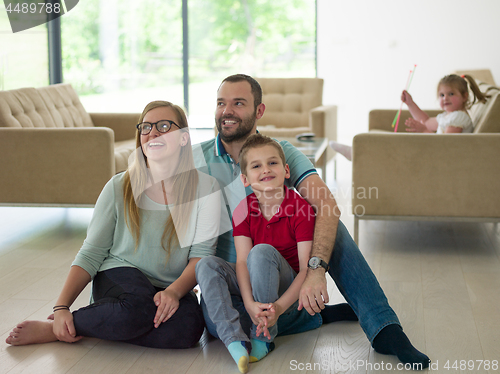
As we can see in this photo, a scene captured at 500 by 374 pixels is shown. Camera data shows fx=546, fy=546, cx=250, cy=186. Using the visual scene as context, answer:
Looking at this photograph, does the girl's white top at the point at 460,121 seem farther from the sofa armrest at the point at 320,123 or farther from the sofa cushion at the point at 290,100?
the sofa cushion at the point at 290,100

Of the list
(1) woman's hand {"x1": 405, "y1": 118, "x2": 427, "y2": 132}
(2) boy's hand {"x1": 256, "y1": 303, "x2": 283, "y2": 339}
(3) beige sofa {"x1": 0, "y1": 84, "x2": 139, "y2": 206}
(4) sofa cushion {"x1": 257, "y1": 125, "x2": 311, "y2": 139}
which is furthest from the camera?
(4) sofa cushion {"x1": 257, "y1": 125, "x2": 311, "y2": 139}

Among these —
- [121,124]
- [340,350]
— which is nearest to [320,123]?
[121,124]

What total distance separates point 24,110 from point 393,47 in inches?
194

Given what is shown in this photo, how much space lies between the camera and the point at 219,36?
7770 mm

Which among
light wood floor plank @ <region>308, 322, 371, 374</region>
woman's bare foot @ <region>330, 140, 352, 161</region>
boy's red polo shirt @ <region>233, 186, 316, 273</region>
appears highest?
woman's bare foot @ <region>330, 140, 352, 161</region>

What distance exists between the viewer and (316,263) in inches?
67.4

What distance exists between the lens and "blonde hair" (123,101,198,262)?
186 cm

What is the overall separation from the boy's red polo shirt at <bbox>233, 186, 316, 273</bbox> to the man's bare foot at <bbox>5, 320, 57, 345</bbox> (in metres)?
0.69

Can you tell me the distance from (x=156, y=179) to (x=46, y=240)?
1442 millimetres

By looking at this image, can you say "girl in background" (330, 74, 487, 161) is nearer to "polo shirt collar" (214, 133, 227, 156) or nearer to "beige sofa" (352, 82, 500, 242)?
"beige sofa" (352, 82, 500, 242)

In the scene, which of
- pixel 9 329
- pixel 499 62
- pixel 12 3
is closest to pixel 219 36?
pixel 12 3

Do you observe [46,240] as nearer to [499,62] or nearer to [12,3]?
[12,3]

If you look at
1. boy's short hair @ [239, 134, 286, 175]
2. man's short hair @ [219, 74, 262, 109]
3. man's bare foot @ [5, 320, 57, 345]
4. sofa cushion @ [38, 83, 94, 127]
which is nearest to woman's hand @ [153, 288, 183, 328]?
man's bare foot @ [5, 320, 57, 345]

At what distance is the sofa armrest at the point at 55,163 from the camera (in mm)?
3049
